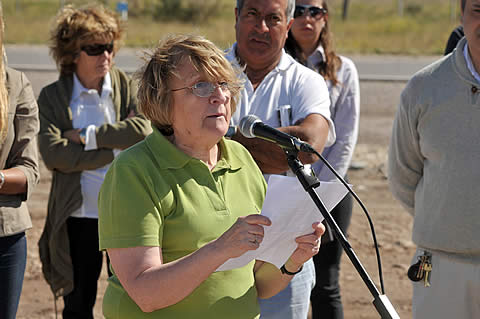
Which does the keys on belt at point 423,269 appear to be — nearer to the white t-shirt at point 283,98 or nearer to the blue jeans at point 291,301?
the blue jeans at point 291,301

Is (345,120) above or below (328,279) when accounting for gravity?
above

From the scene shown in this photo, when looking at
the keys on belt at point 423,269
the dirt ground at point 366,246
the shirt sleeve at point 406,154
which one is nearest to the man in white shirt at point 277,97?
the shirt sleeve at point 406,154

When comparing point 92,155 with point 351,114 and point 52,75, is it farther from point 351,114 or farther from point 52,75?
point 52,75

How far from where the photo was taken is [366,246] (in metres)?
6.71

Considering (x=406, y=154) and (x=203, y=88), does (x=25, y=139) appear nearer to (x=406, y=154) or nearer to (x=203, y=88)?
(x=203, y=88)

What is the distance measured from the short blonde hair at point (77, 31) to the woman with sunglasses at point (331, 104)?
1.17 metres

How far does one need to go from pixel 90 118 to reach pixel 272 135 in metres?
2.58

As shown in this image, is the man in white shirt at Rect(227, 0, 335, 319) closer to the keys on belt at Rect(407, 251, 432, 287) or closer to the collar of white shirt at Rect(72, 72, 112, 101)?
the keys on belt at Rect(407, 251, 432, 287)

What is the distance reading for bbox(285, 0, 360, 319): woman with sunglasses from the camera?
4.65 m

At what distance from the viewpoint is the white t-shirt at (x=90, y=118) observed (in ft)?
14.8

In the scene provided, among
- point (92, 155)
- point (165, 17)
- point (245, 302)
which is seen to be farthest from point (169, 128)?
point (165, 17)

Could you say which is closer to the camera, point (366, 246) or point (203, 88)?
point (203, 88)

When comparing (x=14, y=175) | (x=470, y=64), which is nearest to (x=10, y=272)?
(x=14, y=175)

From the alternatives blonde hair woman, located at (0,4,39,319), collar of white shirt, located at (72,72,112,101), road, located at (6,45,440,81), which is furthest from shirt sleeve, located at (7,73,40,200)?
road, located at (6,45,440,81)
